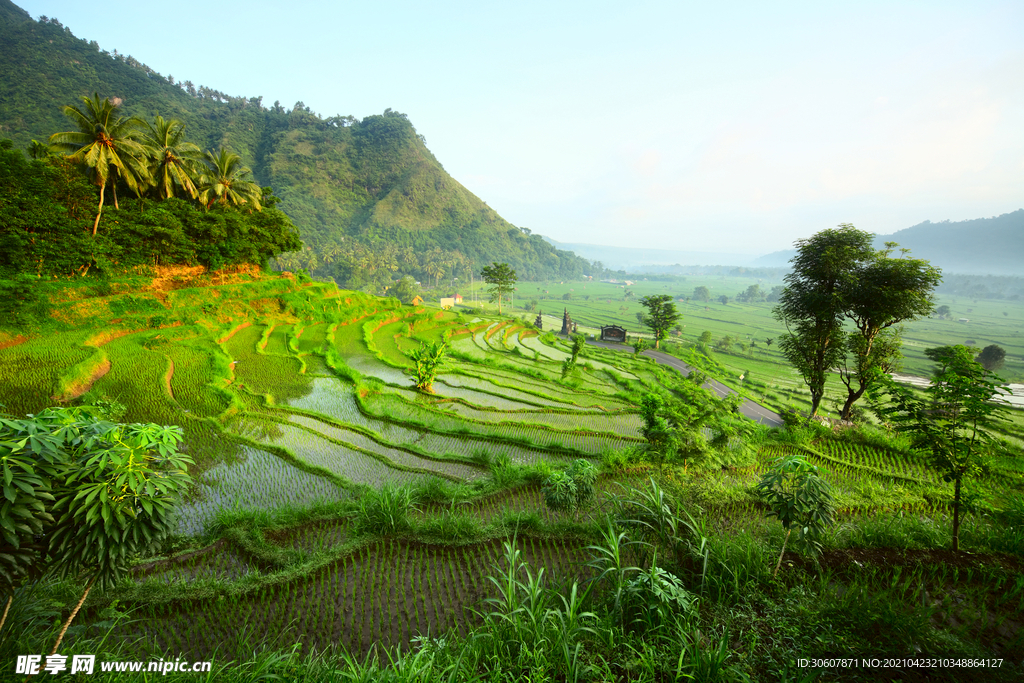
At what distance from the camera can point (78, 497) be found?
8.25ft

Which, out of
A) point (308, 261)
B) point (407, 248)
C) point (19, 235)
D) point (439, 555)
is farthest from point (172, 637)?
point (407, 248)

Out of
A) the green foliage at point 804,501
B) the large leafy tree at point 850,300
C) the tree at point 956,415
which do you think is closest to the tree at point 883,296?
the large leafy tree at point 850,300

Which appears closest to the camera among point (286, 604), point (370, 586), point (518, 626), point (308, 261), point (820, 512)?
point (518, 626)

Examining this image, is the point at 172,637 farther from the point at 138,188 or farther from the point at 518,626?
the point at 138,188

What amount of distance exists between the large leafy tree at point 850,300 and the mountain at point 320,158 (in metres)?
68.9

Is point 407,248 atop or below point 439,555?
atop

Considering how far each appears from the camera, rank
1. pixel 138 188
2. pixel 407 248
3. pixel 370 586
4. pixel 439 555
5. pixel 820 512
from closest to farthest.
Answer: pixel 820 512
pixel 370 586
pixel 439 555
pixel 138 188
pixel 407 248

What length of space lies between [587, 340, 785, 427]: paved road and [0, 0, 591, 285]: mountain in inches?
2173

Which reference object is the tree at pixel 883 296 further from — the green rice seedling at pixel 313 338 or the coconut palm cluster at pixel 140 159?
the coconut palm cluster at pixel 140 159

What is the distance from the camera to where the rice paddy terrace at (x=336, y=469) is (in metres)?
4.93

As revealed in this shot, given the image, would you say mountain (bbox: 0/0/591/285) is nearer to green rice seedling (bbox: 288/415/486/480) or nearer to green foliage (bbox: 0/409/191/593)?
green rice seedling (bbox: 288/415/486/480)

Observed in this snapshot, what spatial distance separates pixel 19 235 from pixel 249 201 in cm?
1611

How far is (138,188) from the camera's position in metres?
18.9

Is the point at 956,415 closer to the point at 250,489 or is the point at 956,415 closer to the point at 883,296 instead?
the point at 883,296
